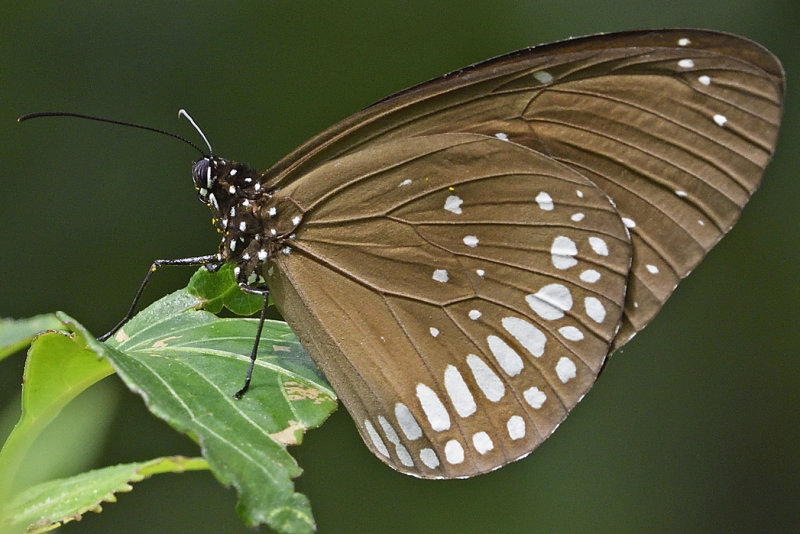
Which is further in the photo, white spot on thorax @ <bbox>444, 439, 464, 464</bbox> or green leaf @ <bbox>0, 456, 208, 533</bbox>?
white spot on thorax @ <bbox>444, 439, 464, 464</bbox>

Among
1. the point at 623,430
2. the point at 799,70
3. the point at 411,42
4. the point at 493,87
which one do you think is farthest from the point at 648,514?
the point at 493,87

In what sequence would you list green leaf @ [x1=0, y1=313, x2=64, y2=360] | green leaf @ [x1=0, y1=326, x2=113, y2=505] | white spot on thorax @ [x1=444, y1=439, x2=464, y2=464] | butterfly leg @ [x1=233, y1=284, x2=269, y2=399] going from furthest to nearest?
white spot on thorax @ [x1=444, y1=439, x2=464, y2=464] < butterfly leg @ [x1=233, y1=284, x2=269, y2=399] < green leaf @ [x1=0, y1=326, x2=113, y2=505] < green leaf @ [x1=0, y1=313, x2=64, y2=360]

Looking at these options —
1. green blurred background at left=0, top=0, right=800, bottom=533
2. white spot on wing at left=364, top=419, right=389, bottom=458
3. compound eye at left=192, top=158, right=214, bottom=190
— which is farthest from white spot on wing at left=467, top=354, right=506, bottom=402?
green blurred background at left=0, top=0, right=800, bottom=533

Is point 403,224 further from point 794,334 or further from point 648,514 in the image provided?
point 794,334

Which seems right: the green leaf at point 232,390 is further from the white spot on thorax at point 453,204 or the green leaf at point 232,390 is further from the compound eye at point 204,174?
the white spot on thorax at point 453,204

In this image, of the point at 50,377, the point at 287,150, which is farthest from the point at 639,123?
the point at 287,150

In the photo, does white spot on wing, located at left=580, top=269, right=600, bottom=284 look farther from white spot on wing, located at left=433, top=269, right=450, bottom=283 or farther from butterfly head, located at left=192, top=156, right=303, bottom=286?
butterfly head, located at left=192, top=156, right=303, bottom=286

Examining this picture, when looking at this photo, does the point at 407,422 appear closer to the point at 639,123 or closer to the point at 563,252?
the point at 563,252
